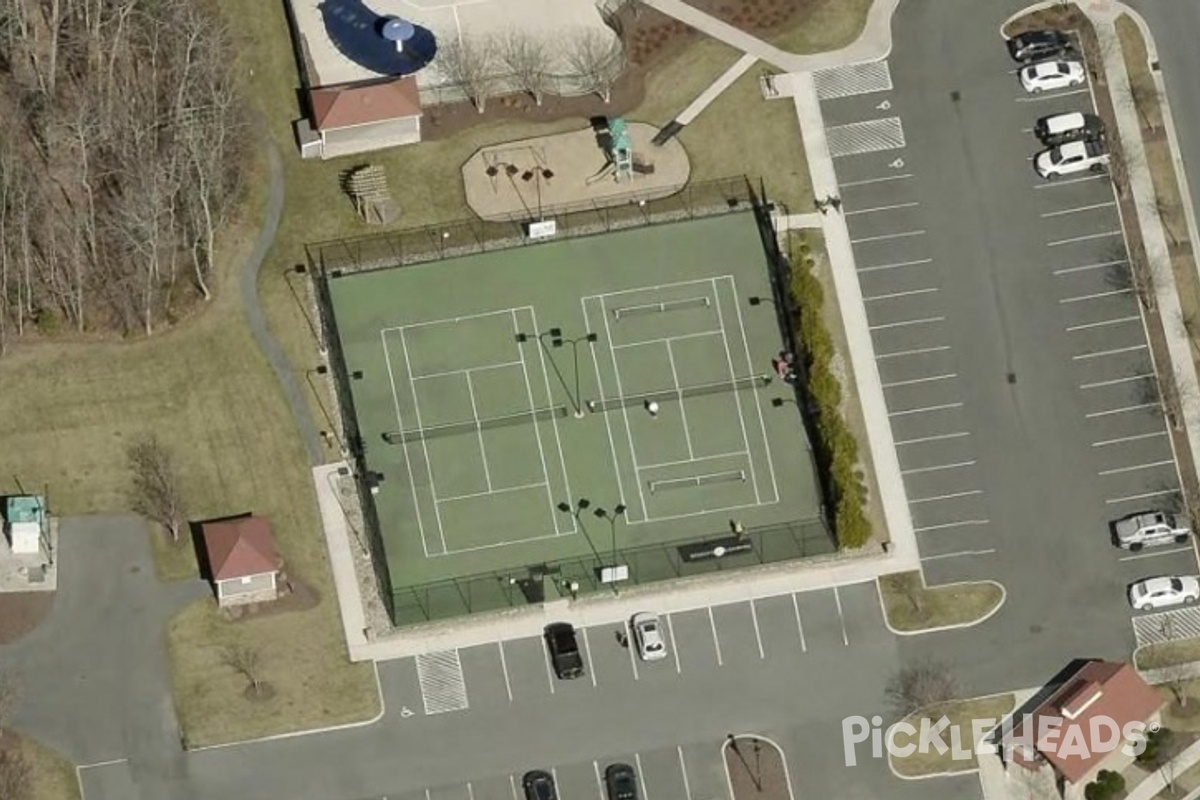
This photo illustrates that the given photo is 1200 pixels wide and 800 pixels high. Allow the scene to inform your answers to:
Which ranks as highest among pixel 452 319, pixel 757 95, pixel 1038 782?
pixel 757 95

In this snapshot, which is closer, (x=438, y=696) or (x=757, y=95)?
(x=438, y=696)

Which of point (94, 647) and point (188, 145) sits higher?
point (188, 145)

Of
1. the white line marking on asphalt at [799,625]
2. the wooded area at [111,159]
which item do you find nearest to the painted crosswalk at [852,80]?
the white line marking on asphalt at [799,625]

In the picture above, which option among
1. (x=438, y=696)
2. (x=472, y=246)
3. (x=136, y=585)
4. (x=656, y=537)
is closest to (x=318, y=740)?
(x=438, y=696)

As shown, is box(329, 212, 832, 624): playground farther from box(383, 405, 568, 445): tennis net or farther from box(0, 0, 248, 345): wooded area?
box(0, 0, 248, 345): wooded area

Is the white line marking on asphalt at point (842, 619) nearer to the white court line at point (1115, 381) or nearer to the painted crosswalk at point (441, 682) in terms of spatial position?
the white court line at point (1115, 381)

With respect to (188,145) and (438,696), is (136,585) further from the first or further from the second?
(188,145)
